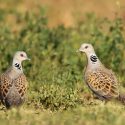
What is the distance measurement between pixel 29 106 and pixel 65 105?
0.49 meters

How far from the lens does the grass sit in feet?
32.0

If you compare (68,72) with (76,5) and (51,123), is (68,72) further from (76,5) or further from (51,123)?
(76,5)

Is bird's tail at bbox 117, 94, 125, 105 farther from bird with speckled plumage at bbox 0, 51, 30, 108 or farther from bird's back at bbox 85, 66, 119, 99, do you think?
bird with speckled plumage at bbox 0, 51, 30, 108

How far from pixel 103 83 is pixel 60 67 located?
2.37 meters

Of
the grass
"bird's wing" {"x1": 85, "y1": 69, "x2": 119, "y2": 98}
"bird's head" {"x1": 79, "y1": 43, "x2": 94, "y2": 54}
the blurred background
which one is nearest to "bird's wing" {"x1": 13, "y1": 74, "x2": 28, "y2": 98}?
the grass

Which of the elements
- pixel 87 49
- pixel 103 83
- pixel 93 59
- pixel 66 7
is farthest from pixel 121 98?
pixel 66 7

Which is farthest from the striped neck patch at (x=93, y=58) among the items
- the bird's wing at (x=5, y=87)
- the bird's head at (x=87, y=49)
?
the bird's wing at (x=5, y=87)

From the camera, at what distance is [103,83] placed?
11.0m

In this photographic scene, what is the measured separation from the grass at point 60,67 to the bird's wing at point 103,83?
0.52 feet

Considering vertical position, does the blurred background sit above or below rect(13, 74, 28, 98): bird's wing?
above

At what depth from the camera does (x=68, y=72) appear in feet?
39.3

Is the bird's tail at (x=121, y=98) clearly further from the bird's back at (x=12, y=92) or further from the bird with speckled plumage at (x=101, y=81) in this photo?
the bird's back at (x=12, y=92)

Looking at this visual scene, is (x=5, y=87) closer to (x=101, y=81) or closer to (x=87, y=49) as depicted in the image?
(x=101, y=81)

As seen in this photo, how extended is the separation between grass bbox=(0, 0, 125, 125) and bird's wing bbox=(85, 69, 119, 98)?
0.52ft
